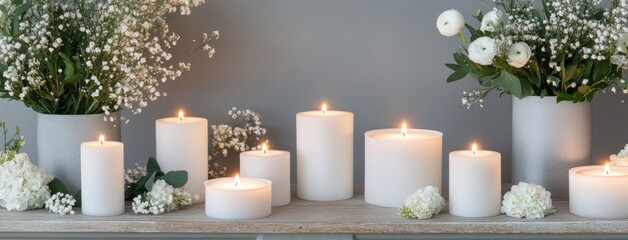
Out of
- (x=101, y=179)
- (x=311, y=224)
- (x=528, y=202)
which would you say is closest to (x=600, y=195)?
(x=528, y=202)

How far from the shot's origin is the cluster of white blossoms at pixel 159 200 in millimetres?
1812

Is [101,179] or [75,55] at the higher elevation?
[75,55]

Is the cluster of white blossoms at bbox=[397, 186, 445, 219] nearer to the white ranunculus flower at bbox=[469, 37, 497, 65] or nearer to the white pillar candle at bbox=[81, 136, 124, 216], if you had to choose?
the white ranunculus flower at bbox=[469, 37, 497, 65]

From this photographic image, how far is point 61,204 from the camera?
72.5 inches

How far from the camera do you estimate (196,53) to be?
2.18 m

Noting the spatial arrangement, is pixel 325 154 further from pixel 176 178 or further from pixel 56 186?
pixel 56 186

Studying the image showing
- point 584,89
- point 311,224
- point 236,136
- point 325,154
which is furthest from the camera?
point 236,136

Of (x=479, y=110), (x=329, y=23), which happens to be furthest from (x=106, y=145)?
(x=479, y=110)

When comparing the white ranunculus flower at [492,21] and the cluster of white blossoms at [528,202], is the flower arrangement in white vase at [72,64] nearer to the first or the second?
the white ranunculus flower at [492,21]

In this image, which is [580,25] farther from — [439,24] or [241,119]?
[241,119]

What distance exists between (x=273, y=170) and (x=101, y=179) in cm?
33

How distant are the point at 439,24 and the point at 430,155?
25 centimetres

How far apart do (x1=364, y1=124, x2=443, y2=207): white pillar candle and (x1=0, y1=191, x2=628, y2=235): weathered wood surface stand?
0.30 feet

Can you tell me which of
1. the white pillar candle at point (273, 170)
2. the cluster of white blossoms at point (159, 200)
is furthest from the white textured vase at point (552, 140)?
the cluster of white blossoms at point (159, 200)
